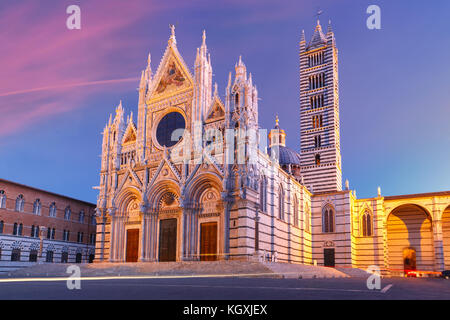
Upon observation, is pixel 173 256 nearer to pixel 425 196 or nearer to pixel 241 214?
pixel 241 214

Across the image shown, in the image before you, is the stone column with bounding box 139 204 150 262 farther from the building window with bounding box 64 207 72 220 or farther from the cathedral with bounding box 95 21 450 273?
the building window with bounding box 64 207 72 220

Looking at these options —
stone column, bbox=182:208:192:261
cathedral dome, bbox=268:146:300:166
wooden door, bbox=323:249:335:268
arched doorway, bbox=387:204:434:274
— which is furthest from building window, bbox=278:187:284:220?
arched doorway, bbox=387:204:434:274

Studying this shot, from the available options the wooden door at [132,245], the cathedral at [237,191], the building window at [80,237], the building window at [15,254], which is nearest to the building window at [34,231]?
the building window at [15,254]

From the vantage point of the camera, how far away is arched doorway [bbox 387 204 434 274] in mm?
43750

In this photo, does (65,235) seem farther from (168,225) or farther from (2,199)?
(168,225)

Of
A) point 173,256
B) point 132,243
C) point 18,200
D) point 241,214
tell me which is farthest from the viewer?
point 18,200

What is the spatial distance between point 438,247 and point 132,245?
30428 mm

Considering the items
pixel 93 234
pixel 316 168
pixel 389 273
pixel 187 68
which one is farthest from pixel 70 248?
pixel 389 273

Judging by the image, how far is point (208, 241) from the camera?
3066cm

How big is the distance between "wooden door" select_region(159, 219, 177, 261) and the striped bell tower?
18.4m

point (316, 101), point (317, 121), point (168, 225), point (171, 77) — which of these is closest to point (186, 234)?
point (168, 225)

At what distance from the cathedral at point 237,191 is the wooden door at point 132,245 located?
0.09 m
